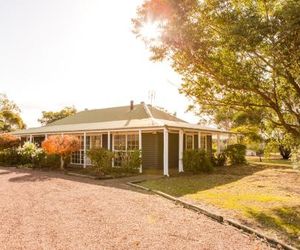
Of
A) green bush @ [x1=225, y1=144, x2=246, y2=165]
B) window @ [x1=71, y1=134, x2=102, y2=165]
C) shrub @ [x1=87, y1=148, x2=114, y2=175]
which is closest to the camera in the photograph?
shrub @ [x1=87, y1=148, x2=114, y2=175]

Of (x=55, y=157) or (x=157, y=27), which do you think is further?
(x=55, y=157)

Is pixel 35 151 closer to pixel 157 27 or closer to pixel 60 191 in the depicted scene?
pixel 60 191

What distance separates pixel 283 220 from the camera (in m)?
8.29

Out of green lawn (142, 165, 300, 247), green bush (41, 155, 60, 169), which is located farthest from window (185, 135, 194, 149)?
green bush (41, 155, 60, 169)

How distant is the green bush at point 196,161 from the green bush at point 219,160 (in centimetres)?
537

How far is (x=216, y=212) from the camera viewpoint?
9008 mm

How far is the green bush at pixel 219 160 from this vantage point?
25.0 metres

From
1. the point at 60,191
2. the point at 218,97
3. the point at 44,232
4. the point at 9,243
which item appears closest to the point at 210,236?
the point at 44,232

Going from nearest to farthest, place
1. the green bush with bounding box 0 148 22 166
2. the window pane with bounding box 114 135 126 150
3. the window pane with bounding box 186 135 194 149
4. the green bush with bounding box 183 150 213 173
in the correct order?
the green bush with bounding box 183 150 213 173, the window pane with bounding box 114 135 126 150, the window pane with bounding box 186 135 194 149, the green bush with bounding box 0 148 22 166

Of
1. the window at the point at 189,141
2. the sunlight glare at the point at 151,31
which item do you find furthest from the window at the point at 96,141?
the sunlight glare at the point at 151,31

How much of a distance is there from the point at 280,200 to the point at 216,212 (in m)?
3.14

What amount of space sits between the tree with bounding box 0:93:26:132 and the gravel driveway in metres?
42.2

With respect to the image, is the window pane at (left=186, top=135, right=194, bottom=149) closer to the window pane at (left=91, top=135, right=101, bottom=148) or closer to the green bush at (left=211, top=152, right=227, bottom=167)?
the green bush at (left=211, top=152, right=227, bottom=167)

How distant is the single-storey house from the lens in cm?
2036
